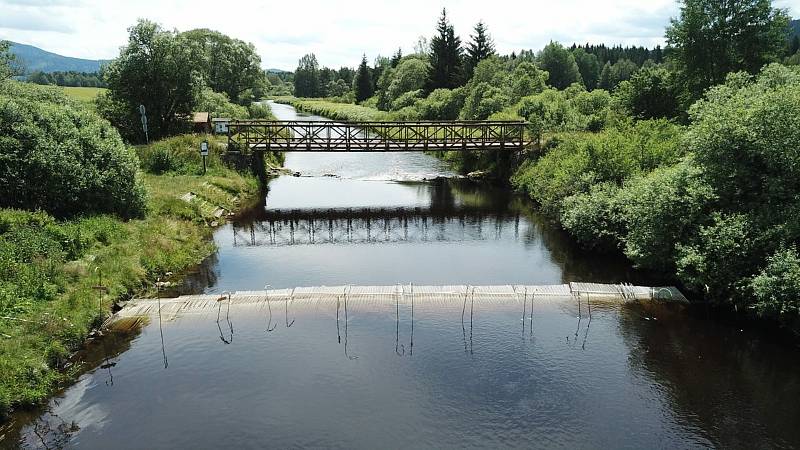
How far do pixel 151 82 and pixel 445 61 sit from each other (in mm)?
46511

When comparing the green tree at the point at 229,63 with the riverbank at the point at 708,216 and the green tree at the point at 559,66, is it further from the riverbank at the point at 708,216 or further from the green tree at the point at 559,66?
the riverbank at the point at 708,216

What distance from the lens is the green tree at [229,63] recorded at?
264 feet

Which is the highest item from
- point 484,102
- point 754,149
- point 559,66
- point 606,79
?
point 559,66

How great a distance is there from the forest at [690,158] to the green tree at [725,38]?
0.08 metres

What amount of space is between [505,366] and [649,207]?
9254 mm

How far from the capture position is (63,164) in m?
21.9

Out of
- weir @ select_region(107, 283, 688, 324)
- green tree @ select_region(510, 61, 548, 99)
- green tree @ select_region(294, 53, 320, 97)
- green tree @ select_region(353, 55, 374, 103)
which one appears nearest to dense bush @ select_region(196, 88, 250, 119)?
green tree @ select_region(510, 61, 548, 99)

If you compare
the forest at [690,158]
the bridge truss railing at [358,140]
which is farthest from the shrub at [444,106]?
the bridge truss railing at [358,140]

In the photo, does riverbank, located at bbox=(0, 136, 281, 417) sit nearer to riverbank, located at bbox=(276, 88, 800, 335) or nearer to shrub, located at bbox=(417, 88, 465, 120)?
riverbank, located at bbox=(276, 88, 800, 335)

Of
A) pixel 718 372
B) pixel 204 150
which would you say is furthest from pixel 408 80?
pixel 718 372

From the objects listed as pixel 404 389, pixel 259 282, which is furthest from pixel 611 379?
pixel 259 282

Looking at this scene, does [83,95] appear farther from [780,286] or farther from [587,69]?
[587,69]

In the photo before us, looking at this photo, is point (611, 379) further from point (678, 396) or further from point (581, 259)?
point (581, 259)

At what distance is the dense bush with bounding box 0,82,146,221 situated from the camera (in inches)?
831
